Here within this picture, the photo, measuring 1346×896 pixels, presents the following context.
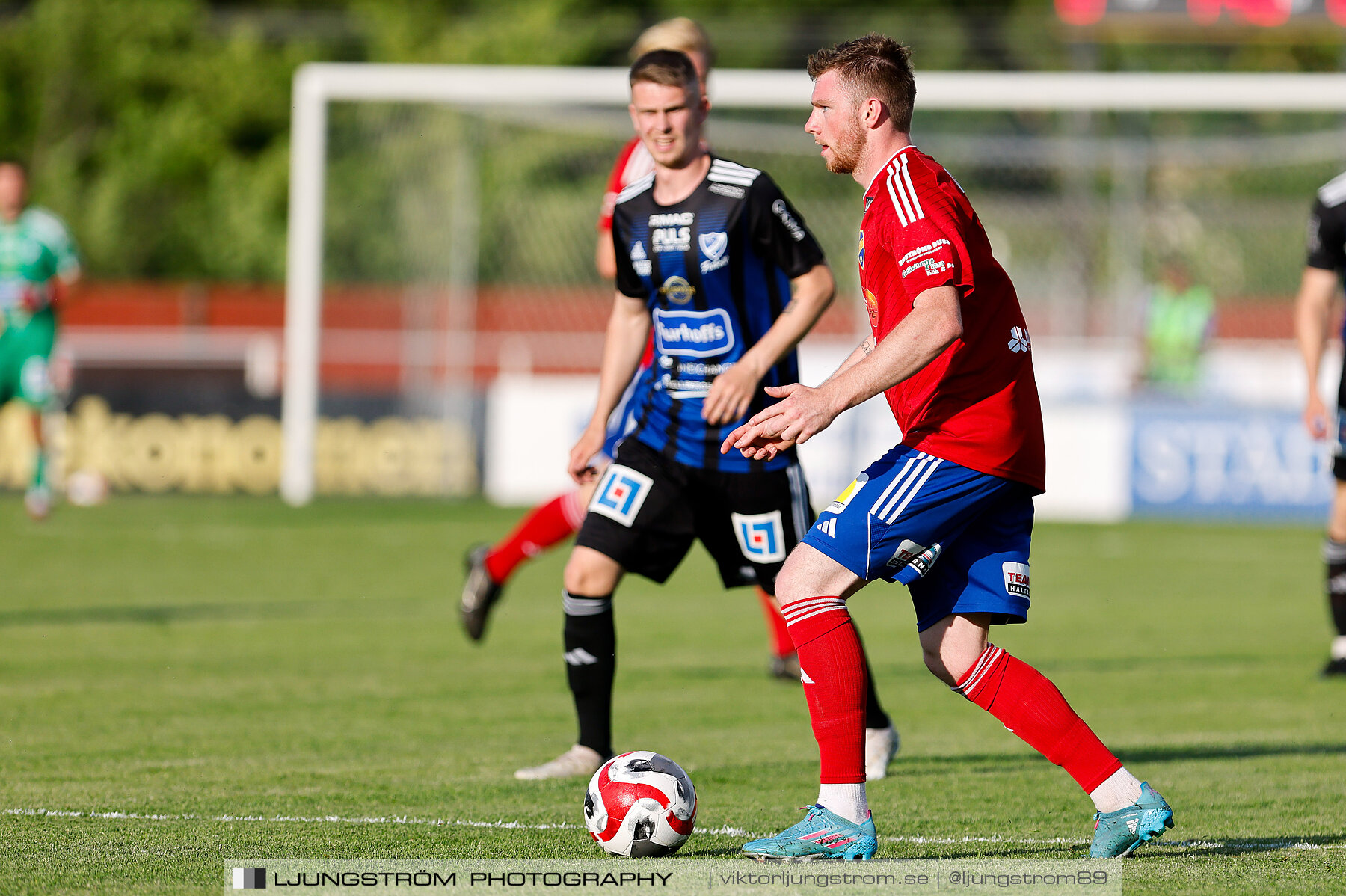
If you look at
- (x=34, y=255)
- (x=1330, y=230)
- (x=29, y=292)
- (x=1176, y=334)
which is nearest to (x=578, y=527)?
(x=1330, y=230)

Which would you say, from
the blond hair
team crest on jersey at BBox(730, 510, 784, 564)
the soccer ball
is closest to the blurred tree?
the blond hair

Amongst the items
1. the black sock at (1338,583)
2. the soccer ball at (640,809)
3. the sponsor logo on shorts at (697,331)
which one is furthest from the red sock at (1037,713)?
the black sock at (1338,583)

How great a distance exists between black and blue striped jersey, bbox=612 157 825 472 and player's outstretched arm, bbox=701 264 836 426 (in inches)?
2.2

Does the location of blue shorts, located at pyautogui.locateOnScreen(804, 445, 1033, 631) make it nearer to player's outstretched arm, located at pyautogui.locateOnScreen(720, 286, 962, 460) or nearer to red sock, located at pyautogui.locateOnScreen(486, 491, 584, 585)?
player's outstretched arm, located at pyautogui.locateOnScreen(720, 286, 962, 460)

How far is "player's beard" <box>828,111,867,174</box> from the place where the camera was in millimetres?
4176

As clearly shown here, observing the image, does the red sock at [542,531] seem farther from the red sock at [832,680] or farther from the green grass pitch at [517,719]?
the red sock at [832,680]

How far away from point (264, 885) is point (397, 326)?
25.2 metres

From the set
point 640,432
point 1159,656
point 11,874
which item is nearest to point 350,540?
point 1159,656

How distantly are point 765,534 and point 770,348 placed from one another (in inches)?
23.1

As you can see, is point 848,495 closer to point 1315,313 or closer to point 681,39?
point 681,39

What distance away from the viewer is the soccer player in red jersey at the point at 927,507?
4.04 m

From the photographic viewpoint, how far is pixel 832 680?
4.14m

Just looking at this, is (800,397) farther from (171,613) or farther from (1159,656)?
(171,613)

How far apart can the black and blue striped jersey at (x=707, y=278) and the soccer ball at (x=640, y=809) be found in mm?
1353
